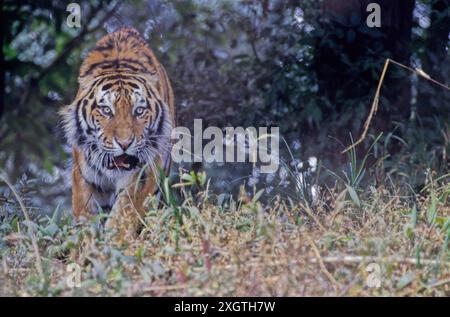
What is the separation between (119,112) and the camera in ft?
16.0

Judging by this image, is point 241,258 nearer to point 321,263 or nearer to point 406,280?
point 321,263

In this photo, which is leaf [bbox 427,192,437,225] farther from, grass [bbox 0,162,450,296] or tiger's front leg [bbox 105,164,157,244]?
tiger's front leg [bbox 105,164,157,244]

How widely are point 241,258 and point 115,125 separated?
183 centimetres

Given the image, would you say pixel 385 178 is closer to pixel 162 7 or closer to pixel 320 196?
pixel 320 196

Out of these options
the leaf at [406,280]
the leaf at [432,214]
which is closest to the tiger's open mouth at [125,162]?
the leaf at [432,214]

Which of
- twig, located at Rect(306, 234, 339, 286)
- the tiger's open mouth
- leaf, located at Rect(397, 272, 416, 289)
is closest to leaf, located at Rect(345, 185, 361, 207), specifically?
twig, located at Rect(306, 234, 339, 286)

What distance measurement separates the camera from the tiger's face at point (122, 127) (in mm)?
4828

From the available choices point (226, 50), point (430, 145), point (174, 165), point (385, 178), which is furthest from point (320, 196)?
point (226, 50)

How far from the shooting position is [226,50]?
20.3ft

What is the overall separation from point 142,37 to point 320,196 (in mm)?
1651

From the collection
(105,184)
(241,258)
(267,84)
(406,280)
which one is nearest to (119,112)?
(105,184)

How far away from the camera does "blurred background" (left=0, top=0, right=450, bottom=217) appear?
18.9ft
